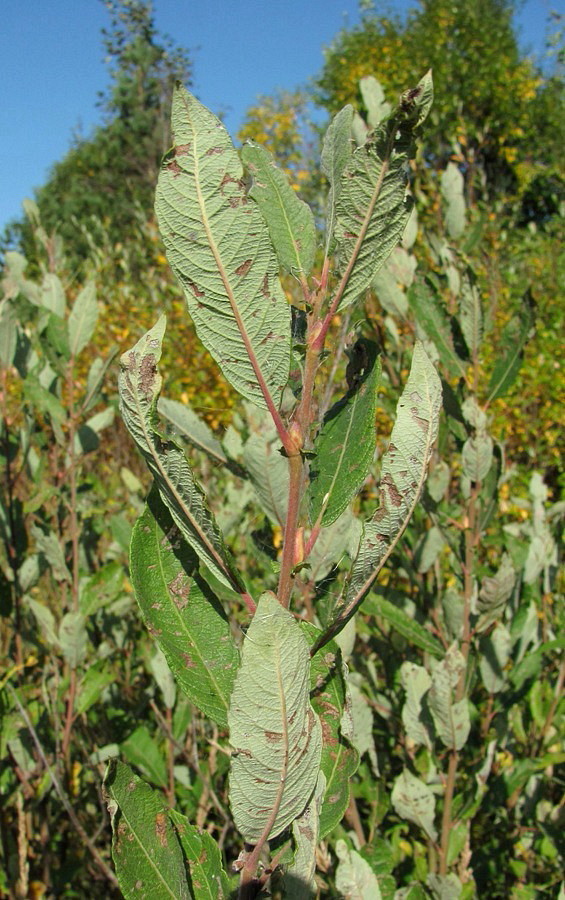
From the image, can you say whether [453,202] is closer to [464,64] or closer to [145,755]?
[145,755]

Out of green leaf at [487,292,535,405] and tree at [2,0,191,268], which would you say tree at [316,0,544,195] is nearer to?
tree at [2,0,191,268]

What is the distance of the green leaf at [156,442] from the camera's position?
57 cm

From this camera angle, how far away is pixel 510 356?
1.53 metres

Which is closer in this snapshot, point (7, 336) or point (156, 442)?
point (156, 442)

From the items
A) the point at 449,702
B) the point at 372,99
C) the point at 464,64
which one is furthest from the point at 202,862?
the point at 464,64

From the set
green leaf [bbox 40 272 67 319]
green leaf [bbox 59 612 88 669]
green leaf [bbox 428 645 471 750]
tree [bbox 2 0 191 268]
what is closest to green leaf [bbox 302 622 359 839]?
green leaf [bbox 428 645 471 750]

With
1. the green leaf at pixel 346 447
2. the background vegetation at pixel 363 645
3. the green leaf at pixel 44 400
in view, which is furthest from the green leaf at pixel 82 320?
the green leaf at pixel 346 447

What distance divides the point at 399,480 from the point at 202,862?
38 centimetres

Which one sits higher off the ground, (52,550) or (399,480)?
(399,480)

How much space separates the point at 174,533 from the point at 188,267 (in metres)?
0.23

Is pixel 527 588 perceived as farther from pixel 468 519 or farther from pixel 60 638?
pixel 60 638

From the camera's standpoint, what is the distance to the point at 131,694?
2.46 m

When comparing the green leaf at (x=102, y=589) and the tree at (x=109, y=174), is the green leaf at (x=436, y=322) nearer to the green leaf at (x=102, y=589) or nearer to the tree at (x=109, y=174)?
the green leaf at (x=102, y=589)

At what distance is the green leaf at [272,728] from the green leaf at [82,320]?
151 cm
